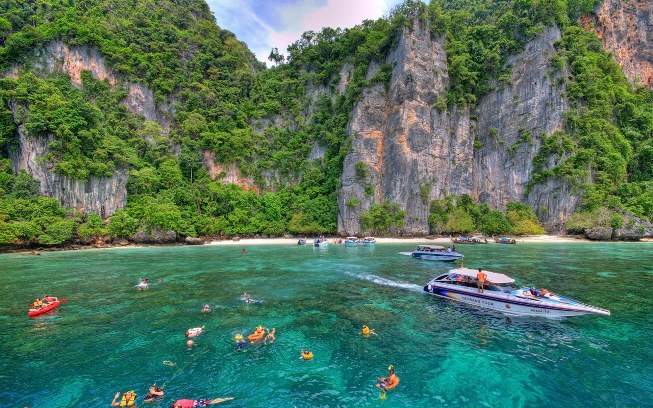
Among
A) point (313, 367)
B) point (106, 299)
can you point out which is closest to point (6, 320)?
point (106, 299)

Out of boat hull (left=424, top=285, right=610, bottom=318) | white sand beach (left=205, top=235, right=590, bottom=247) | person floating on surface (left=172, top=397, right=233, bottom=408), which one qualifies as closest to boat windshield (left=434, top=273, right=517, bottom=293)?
boat hull (left=424, top=285, right=610, bottom=318)

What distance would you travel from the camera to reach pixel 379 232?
245 ft

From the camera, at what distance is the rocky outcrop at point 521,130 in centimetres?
7675

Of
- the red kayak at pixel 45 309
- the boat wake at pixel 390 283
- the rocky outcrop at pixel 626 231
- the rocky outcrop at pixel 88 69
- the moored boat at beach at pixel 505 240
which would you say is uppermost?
the rocky outcrop at pixel 88 69

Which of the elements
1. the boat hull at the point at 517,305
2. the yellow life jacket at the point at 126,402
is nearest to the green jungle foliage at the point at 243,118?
the boat hull at the point at 517,305

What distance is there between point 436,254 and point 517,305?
74.4 feet

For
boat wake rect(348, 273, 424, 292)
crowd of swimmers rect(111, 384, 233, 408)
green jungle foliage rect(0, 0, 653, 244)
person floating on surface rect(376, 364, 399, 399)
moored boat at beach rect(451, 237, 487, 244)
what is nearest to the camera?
crowd of swimmers rect(111, 384, 233, 408)

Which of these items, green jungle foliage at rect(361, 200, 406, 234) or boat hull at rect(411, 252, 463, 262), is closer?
boat hull at rect(411, 252, 463, 262)

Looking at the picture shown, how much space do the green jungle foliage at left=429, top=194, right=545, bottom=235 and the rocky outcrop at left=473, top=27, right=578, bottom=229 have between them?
350 cm

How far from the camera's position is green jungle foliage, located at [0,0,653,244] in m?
62.6

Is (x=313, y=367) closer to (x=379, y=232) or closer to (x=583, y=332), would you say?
(x=583, y=332)

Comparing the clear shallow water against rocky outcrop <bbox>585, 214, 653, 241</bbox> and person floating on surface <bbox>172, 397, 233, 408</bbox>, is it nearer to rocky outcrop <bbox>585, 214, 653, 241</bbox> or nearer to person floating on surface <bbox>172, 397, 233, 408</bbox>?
person floating on surface <bbox>172, 397, 233, 408</bbox>

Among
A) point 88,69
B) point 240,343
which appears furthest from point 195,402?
point 88,69

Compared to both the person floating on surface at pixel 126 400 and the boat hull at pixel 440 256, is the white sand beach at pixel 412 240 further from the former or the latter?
the person floating on surface at pixel 126 400
